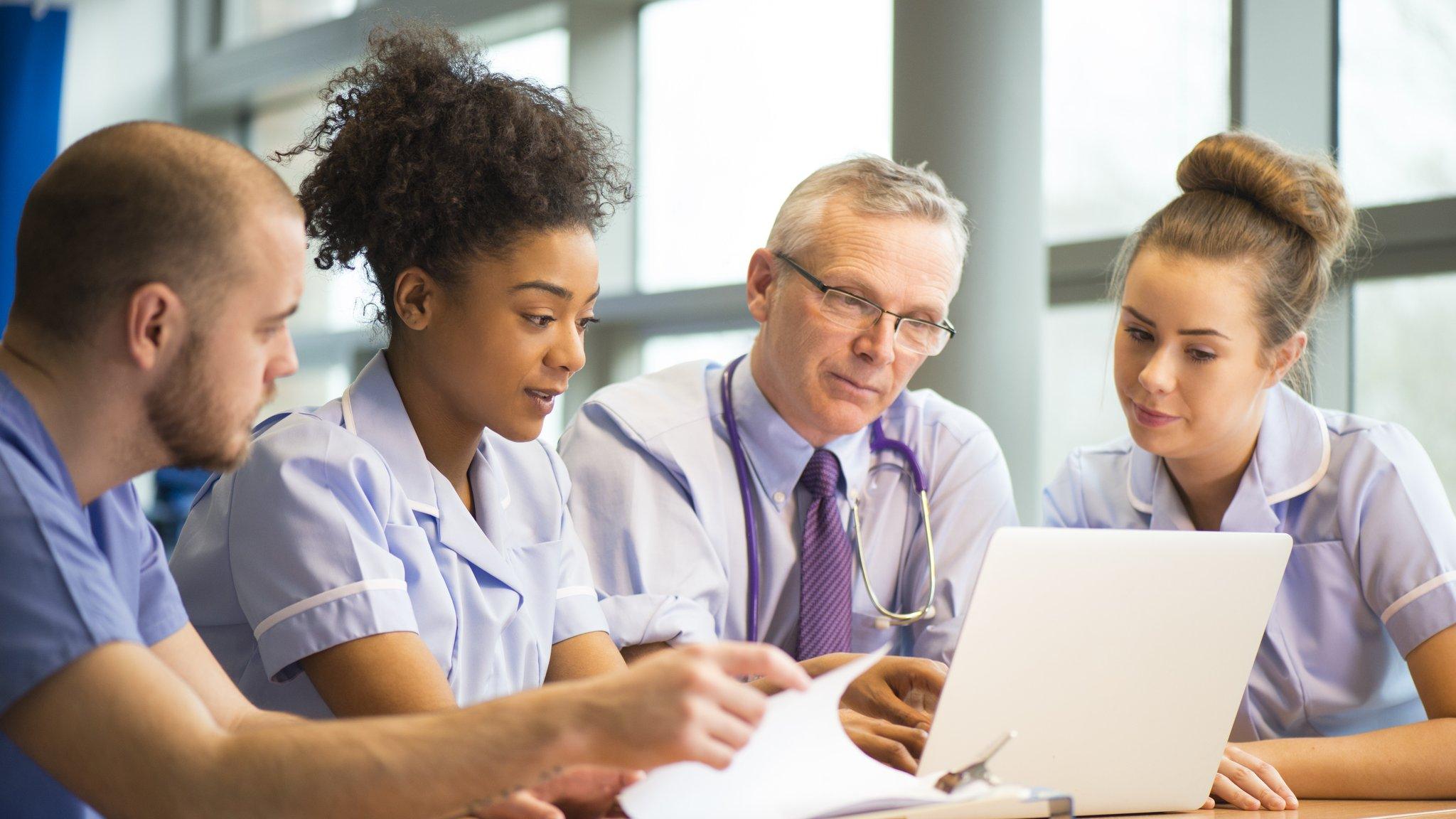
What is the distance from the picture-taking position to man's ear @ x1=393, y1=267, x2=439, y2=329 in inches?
60.6

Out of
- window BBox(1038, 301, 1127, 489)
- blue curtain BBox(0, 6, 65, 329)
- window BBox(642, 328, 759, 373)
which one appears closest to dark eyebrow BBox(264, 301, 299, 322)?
Result: window BBox(1038, 301, 1127, 489)

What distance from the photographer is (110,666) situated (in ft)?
2.92

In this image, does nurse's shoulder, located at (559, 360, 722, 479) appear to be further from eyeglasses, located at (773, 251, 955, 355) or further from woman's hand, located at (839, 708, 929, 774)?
woman's hand, located at (839, 708, 929, 774)

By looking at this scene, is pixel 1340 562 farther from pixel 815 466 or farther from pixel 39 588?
pixel 39 588

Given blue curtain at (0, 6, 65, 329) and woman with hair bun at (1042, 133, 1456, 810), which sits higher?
blue curtain at (0, 6, 65, 329)

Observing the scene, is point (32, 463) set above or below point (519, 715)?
above

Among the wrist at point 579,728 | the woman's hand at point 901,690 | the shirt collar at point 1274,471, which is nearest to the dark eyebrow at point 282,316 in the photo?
the wrist at point 579,728

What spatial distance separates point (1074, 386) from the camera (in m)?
3.21

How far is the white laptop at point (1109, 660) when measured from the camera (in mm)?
1150

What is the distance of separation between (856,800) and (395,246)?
89cm

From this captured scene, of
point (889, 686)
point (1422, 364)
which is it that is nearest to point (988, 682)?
point (889, 686)

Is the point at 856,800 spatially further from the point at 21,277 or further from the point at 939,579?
the point at 939,579

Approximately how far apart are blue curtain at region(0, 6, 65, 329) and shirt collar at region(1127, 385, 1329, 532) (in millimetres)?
4311

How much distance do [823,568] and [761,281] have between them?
0.48 metres
